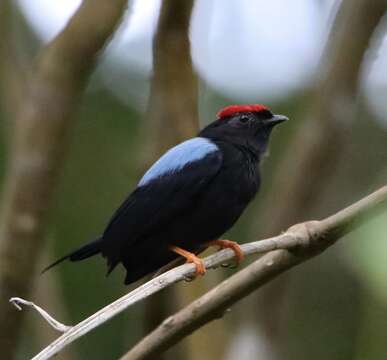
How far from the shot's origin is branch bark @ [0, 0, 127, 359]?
10.9 feet

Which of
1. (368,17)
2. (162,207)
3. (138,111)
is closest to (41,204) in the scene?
(162,207)

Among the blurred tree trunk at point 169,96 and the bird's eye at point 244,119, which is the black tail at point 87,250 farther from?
the bird's eye at point 244,119

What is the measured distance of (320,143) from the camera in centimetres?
407

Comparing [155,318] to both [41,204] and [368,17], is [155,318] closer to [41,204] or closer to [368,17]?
[41,204]

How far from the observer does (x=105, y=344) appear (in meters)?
6.47

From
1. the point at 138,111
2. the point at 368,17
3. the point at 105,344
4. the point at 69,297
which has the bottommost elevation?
the point at 105,344

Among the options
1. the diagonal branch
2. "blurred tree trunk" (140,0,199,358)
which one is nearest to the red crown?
"blurred tree trunk" (140,0,199,358)

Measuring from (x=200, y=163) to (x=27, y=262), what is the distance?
0.80m

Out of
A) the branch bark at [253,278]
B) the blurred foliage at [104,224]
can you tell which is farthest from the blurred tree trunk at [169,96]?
the blurred foliage at [104,224]

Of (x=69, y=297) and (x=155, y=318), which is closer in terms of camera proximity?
(x=155, y=318)

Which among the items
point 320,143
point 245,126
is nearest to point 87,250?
point 245,126

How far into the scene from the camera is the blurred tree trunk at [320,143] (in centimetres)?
406

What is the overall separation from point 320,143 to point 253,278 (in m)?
1.23

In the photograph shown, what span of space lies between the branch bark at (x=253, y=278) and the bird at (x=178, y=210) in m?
0.54
